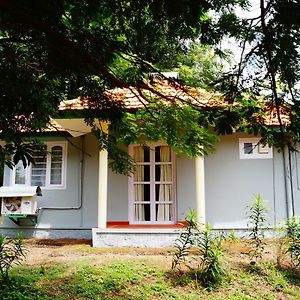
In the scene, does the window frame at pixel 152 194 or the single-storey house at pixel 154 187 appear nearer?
the single-storey house at pixel 154 187

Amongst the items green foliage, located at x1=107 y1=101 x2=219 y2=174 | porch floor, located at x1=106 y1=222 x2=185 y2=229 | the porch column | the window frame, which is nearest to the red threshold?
porch floor, located at x1=106 y1=222 x2=185 y2=229

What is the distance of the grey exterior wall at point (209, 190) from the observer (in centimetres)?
1013

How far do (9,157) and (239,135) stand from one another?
7553mm

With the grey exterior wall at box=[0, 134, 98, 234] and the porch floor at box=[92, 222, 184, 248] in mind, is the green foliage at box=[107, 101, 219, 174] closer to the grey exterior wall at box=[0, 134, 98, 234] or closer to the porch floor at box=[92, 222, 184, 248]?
the porch floor at box=[92, 222, 184, 248]

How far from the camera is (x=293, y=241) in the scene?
718 cm

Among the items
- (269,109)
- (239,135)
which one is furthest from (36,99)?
(239,135)

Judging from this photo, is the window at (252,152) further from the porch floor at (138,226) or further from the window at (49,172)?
the window at (49,172)

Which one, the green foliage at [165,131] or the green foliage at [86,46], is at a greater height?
the green foliage at [86,46]

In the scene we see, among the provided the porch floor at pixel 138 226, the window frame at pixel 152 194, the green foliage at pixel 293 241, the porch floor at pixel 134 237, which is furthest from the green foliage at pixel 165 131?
the window frame at pixel 152 194

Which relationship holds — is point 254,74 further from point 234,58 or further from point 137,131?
point 137,131

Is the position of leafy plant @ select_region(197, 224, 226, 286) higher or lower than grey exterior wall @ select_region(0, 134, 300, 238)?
lower

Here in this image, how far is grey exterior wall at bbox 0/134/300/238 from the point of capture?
10.1 m

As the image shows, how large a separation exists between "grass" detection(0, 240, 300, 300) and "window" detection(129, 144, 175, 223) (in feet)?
9.38

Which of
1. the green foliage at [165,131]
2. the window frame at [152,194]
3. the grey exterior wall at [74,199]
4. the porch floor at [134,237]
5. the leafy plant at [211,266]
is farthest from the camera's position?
the grey exterior wall at [74,199]
